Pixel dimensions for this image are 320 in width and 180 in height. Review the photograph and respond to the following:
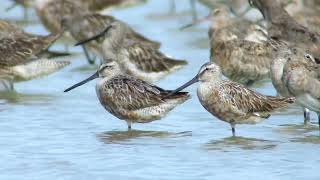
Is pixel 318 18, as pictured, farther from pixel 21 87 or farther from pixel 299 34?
pixel 21 87

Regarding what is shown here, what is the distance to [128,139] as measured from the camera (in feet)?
30.1

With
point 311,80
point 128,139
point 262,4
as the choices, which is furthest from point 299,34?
point 128,139

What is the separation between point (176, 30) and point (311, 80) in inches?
269

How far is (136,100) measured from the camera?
31.6 feet

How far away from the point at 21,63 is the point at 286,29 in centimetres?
294

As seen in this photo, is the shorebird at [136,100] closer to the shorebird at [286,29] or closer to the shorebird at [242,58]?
the shorebird at [242,58]

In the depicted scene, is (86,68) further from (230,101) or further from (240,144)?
(240,144)

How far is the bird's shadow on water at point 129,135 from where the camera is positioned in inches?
359

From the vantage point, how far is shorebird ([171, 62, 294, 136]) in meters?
9.23

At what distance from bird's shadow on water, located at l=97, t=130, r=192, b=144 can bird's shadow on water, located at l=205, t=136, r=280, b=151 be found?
45 centimetres

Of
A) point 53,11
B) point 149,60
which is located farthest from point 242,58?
point 53,11

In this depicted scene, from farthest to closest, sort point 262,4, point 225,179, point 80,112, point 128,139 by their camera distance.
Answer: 1. point 262,4
2. point 80,112
3. point 128,139
4. point 225,179

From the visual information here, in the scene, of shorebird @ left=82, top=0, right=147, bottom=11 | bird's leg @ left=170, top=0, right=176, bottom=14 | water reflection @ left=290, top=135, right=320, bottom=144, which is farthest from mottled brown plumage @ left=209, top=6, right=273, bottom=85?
bird's leg @ left=170, top=0, right=176, bottom=14

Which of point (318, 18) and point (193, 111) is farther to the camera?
point (318, 18)
